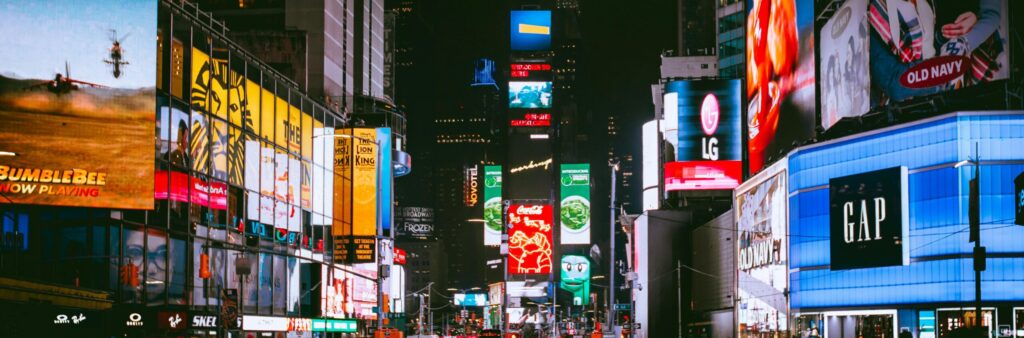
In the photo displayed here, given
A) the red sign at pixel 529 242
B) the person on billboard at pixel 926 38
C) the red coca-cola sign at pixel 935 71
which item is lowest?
the red sign at pixel 529 242

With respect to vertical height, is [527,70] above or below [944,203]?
above

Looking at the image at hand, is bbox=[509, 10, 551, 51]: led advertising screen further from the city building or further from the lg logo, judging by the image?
the city building

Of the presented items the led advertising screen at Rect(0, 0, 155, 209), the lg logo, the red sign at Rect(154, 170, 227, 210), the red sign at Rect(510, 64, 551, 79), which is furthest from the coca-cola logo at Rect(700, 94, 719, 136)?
the red sign at Rect(510, 64, 551, 79)

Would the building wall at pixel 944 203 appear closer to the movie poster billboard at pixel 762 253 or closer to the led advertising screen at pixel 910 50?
the led advertising screen at pixel 910 50

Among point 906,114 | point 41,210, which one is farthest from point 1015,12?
point 41,210

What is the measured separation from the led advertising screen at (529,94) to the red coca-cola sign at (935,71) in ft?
440

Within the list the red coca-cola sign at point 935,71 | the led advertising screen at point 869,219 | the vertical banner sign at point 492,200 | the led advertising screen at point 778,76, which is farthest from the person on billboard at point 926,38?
the vertical banner sign at point 492,200

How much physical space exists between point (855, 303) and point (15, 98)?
37.0 metres

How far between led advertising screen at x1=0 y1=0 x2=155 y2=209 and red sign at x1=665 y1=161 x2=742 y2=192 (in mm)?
53407

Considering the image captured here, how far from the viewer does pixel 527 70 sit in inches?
7323

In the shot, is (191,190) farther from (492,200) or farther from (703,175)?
(492,200)

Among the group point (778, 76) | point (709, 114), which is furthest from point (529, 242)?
point (778, 76)

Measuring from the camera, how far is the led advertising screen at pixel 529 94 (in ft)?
604

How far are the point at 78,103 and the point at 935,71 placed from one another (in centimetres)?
3473
